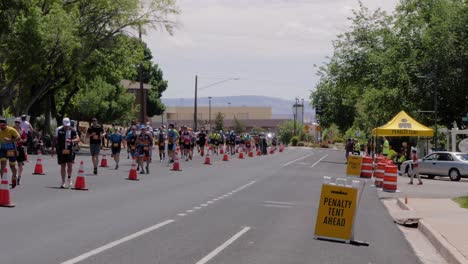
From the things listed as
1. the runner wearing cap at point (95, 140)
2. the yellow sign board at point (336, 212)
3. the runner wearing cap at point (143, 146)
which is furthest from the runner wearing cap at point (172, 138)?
the yellow sign board at point (336, 212)

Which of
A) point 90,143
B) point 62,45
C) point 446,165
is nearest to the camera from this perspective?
point 90,143

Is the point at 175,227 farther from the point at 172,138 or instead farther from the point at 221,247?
the point at 172,138

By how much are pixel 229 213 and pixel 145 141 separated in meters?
12.0

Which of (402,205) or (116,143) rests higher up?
(116,143)

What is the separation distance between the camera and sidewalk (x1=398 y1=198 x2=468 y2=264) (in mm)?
11906

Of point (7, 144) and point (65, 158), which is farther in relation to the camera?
point (65, 158)

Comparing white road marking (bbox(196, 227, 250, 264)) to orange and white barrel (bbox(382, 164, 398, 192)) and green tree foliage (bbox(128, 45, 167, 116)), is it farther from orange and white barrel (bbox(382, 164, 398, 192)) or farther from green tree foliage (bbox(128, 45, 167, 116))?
green tree foliage (bbox(128, 45, 167, 116))

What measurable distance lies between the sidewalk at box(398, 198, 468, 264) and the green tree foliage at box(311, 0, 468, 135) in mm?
24833

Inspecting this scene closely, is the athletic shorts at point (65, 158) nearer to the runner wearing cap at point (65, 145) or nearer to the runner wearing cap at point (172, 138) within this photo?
the runner wearing cap at point (65, 145)

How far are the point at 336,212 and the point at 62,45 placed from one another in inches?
1401

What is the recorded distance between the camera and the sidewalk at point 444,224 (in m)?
11.9

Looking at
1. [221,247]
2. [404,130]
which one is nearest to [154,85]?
[404,130]

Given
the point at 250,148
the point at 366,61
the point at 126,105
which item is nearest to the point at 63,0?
the point at 250,148

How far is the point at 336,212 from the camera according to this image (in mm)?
12344
